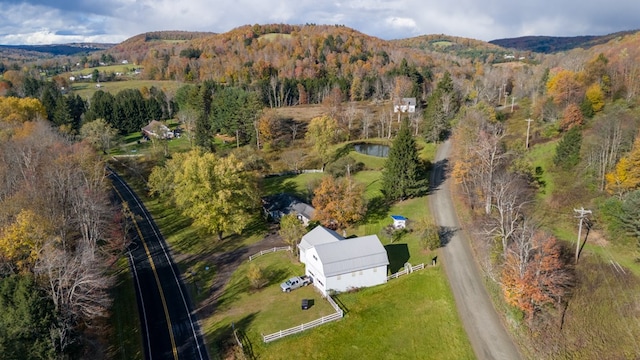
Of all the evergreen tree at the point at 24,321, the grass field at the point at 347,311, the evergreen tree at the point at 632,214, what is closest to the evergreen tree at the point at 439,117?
the grass field at the point at 347,311

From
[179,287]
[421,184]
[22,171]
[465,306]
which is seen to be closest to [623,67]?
[421,184]

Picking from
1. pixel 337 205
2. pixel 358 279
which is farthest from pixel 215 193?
pixel 358 279

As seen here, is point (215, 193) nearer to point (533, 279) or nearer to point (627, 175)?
point (533, 279)

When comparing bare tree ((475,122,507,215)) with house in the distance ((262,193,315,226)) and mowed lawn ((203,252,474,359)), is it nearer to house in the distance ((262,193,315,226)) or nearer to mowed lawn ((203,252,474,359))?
mowed lawn ((203,252,474,359))

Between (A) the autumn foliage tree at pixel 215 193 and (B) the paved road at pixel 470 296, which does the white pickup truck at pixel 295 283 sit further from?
(B) the paved road at pixel 470 296

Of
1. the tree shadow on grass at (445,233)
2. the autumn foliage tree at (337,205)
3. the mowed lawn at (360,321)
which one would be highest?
the autumn foliage tree at (337,205)

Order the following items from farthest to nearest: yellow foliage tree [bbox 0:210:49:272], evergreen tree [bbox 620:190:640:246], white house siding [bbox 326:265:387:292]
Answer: white house siding [bbox 326:265:387:292] → evergreen tree [bbox 620:190:640:246] → yellow foliage tree [bbox 0:210:49:272]

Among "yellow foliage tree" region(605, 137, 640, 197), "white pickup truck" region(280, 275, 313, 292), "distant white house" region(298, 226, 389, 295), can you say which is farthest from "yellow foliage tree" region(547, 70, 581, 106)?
"white pickup truck" region(280, 275, 313, 292)
